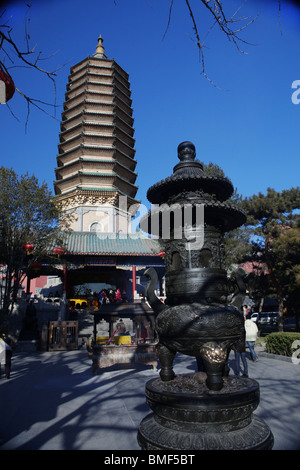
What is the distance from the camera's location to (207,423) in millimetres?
2883

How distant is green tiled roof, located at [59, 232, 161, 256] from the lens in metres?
18.7

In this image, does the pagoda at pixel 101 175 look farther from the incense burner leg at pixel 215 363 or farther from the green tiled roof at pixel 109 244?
the incense burner leg at pixel 215 363

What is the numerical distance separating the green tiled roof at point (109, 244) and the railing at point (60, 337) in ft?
21.0

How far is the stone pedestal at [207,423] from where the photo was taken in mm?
2801

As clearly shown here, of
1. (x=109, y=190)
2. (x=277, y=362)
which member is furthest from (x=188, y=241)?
(x=109, y=190)

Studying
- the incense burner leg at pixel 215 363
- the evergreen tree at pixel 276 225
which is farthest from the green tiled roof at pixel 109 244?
the incense burner leg at pixel 215 363

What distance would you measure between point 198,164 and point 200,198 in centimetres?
69

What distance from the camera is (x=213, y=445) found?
2.74m

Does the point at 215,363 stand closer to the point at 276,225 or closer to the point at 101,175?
the point at 276,225

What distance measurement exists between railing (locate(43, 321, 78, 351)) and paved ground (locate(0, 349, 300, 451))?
3040 millimetres

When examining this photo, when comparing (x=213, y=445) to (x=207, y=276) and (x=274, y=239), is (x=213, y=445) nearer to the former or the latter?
(x=207, y=276)

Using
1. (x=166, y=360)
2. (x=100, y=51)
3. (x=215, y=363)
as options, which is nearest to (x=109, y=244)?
(x=166, y=360)

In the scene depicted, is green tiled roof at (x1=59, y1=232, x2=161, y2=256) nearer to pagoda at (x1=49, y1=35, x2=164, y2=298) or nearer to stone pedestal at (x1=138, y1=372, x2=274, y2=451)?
pagoda at (x1=49, y1=35, x2=164, y2=298)

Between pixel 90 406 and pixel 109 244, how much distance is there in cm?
1527
